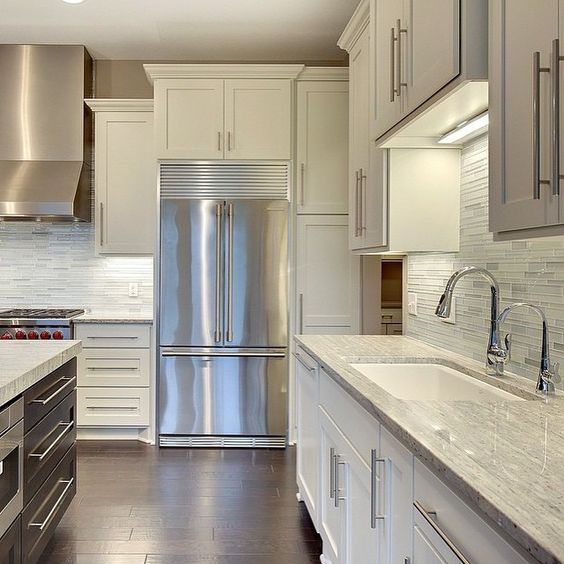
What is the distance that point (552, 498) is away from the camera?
0.89 meters

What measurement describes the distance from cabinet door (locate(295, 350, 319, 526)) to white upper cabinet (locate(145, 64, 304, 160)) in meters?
1.75

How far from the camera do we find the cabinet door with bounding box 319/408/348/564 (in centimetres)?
201

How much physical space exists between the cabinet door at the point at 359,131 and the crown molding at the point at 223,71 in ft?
3.32

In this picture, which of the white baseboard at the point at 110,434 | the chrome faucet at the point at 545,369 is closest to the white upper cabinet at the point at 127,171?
the white baseboard at the point at 110,434

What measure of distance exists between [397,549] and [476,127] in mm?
1418

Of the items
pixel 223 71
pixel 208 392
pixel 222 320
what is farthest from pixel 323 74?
pixel 208 392

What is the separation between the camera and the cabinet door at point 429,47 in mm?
1631

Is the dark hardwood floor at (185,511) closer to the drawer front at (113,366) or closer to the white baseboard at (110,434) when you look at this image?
the white baseboard at (110,434)

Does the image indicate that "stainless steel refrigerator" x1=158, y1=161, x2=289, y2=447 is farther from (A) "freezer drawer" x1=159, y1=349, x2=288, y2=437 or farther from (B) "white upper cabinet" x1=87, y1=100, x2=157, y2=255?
(B) "white upper cabinet" x1=87, y1=100, x2=157, y2=255

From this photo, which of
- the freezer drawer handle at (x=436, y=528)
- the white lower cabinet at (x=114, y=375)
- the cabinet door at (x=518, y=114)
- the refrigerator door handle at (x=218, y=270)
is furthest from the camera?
the white lower cabinet at (x=114, y=375)

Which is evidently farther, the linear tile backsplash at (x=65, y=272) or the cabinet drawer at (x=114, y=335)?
the linear tile backsplash at (x=65, y=272)

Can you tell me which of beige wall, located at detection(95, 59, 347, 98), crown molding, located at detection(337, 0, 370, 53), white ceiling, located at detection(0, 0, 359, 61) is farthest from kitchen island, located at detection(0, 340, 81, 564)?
beige wall, located at detection(95, 59, 347, 98)

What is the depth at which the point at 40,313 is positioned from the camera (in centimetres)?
428

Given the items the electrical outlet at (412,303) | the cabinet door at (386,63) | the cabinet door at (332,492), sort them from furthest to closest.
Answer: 1. the electrical outlet at (412,303)
2. the cabinet door at (386,63)
3. the cabinet door at (332,492)
